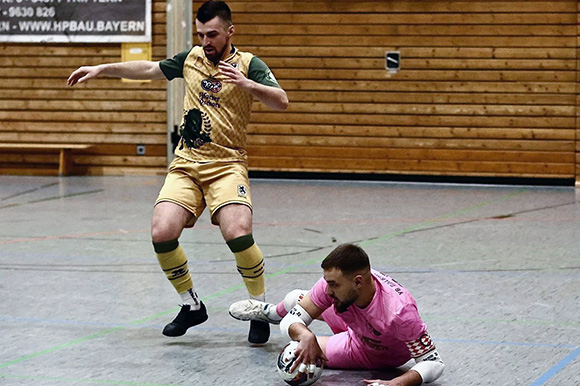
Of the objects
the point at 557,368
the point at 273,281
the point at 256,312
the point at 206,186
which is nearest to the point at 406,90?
the point at 273,281

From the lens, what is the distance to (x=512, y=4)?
1552 centimetres

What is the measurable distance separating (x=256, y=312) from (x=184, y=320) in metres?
0.48

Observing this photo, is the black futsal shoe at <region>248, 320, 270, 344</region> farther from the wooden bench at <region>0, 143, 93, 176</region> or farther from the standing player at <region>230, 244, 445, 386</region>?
the wooden bench at <region>0, 143, 93, 176</region>

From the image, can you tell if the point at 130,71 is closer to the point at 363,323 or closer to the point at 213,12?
the point at 213,12

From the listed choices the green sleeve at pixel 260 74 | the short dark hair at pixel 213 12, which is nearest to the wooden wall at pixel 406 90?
the green sleeve at pixel 260 74

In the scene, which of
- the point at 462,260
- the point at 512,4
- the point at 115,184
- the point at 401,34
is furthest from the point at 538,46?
the point at 462,260

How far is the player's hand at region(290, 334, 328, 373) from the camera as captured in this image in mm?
4473

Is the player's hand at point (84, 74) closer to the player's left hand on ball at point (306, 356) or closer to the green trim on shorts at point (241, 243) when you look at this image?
the green trim on shorts at point (241, 243)

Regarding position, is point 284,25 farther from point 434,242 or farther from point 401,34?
point 434,242

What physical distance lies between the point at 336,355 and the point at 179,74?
2.14m

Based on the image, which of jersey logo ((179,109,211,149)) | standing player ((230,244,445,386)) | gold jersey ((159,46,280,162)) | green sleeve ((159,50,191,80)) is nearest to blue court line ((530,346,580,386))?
standing player ((230,244,445,386))

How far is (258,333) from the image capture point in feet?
17.8

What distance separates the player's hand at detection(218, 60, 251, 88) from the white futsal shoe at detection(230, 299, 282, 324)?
1.21 metres

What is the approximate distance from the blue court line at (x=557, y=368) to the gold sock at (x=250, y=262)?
1716 mm
